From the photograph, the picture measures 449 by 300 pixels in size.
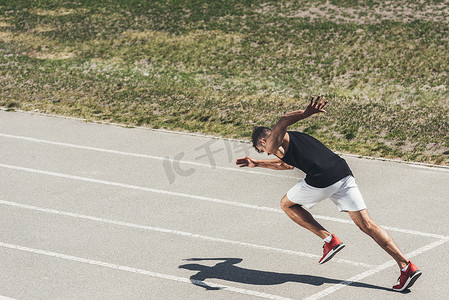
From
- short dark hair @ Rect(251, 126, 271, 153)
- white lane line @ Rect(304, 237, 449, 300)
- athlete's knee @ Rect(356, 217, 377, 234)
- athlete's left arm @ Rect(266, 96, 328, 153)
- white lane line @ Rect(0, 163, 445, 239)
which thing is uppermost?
athlete's left arm @ Rect(266, 96, 328, 153)

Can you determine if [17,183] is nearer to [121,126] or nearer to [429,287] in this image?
[121,126]

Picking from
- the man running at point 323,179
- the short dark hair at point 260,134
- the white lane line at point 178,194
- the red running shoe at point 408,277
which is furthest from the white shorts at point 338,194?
the white lane line at point 178,194

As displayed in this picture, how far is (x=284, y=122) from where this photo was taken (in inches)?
261

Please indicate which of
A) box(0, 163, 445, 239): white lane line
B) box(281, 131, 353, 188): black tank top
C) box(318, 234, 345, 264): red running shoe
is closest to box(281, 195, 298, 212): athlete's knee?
box(281, 131, 353, 188): black tank top

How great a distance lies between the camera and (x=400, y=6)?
69.2 feet

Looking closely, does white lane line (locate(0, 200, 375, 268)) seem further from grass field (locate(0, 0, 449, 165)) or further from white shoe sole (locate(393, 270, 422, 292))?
grass field (locate(0, 0, 449, 165))

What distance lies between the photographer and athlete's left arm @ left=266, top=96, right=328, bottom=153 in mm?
6398

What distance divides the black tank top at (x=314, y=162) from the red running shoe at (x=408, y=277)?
4.27ft

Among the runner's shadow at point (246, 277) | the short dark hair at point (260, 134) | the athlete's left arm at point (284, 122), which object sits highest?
the athlete's left arm at point (284, 122)

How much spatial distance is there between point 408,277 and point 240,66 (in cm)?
1211

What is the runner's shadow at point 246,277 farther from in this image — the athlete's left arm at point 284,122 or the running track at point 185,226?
the athlete's left arm at point 284,122

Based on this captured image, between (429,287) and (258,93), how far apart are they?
9935mm

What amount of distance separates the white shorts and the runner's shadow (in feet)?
Answer: 3.07

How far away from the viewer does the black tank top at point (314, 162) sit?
6926mm
